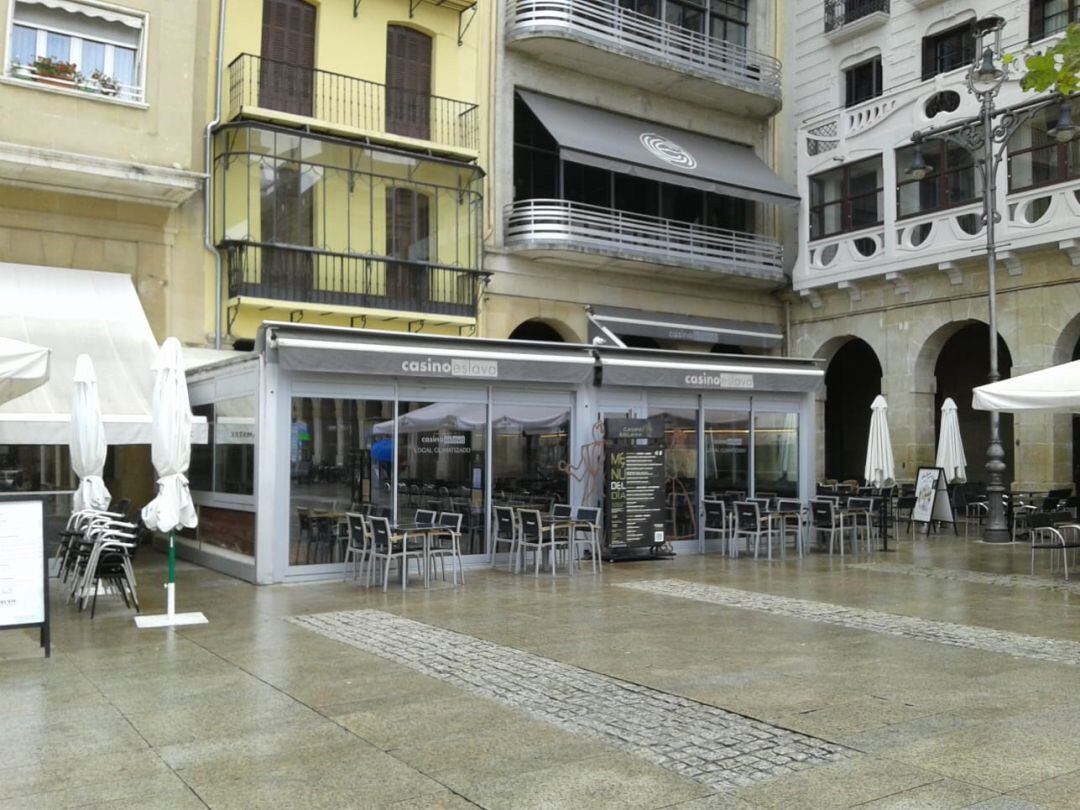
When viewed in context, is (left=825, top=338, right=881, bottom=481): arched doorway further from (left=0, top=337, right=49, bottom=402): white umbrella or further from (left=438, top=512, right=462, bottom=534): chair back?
(left=0, top=337, right=49, bottom=402): white umbrella

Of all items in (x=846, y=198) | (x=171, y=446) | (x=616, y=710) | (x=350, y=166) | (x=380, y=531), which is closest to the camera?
(x=616, y=710)

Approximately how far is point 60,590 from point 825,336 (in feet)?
65.8

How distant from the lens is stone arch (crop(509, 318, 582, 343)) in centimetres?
2362

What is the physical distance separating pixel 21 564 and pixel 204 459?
683 cm

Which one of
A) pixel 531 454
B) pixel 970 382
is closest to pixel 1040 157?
pixel 970 382

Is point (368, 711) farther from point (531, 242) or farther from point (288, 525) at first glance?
point (531, 242)

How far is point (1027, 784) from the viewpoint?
5.00 m

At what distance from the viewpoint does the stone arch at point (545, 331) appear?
23625mm

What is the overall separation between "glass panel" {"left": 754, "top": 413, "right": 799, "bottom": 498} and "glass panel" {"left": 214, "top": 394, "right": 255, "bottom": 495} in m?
8.38

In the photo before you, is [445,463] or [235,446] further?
[445,463]

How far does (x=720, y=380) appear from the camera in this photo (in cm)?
1617

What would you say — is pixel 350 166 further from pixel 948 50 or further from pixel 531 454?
pixel 948 50

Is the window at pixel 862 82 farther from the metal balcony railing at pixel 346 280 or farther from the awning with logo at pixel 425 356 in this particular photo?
the awning with logo at pixel 425 356

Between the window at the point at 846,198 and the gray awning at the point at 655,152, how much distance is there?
76 centimetres
